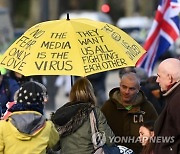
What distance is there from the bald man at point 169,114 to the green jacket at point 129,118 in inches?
49.5

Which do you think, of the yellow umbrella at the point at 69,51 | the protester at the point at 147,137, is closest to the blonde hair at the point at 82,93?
the yellow umbrella at the point at 69,51

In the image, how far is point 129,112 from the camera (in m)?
7.43

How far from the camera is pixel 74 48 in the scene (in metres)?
6.64

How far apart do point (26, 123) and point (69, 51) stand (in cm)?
Answer: 93

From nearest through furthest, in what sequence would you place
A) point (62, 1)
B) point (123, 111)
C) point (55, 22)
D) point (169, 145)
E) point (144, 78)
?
point (169, 145) < point (55, 22) < point (123, 111) < point (144, 78) < point (62, 1)

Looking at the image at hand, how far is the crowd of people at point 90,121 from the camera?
235 inches

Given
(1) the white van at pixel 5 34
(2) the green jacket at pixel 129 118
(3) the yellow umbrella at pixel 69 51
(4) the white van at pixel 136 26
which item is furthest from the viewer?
(4) the white van at pixel 136 26

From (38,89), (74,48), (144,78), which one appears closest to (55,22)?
(74,48)

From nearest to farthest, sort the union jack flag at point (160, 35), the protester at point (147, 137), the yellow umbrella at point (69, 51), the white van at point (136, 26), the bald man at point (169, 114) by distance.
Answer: the bald man at point (169, 114) < the protester at point (147, 137) < the yellow umbrella at point (69, 51) < the union jack flag at point (160, 35) < the white van at point (136, 26)

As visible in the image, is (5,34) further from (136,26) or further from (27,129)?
(136,26)

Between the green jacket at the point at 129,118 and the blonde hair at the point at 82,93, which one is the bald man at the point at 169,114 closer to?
the blonde hair at the point at 82,93

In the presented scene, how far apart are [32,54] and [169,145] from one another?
62.1 inches

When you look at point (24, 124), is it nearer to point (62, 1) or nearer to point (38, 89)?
point (38, 89)

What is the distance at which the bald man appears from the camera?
5816mm
